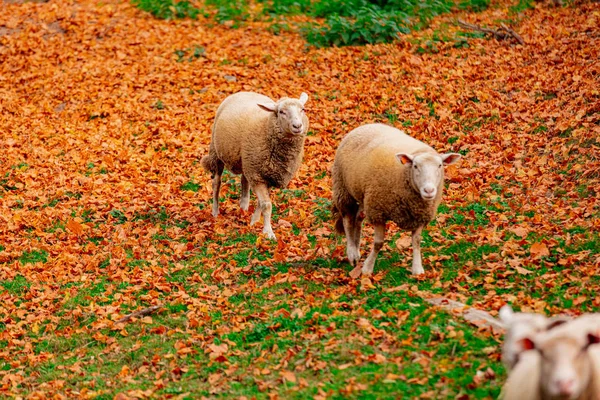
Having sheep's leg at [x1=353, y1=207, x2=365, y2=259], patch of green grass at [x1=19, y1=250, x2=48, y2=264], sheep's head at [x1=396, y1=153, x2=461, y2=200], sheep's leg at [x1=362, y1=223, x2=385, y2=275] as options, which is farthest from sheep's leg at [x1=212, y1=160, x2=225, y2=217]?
sheep's head at [x1=396, y1=153, x2=461, y2=200]

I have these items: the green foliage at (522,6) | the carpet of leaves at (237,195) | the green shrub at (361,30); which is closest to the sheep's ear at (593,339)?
the carpet of leaves at (237,195)

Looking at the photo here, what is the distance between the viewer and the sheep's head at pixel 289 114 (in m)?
10.6

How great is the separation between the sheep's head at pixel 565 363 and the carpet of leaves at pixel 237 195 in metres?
1.68

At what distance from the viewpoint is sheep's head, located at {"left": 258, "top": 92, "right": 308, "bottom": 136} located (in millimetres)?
10617

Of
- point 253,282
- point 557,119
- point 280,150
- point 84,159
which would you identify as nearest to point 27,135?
point 84,159

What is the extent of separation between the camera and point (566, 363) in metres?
4.52

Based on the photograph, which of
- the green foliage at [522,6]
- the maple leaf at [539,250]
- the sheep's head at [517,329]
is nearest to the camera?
the sheep's head at [517,329]

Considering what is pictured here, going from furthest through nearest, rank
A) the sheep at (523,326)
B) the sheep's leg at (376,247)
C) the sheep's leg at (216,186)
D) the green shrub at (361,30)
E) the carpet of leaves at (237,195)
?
1. the green shrub at (361,30)
2. the sheep's leg at (216,186)
3. the sheep's leg at (376,247)
4. the carpet of leaves at (237,195)
5. the sheep at (523,326)

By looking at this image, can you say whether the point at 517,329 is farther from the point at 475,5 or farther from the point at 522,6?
the point at 475,5

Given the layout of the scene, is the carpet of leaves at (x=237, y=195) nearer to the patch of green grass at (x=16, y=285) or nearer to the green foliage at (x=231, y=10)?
the patch of green grass at (x=16, y=285)

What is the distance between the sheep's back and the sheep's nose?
7201mm

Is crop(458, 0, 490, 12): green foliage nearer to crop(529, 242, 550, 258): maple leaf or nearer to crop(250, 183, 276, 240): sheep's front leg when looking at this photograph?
crop(250, 183, 276, 240): sheep's front leg

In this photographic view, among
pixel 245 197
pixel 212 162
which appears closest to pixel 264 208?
pixel 245 197

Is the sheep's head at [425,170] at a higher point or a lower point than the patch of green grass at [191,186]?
higher
